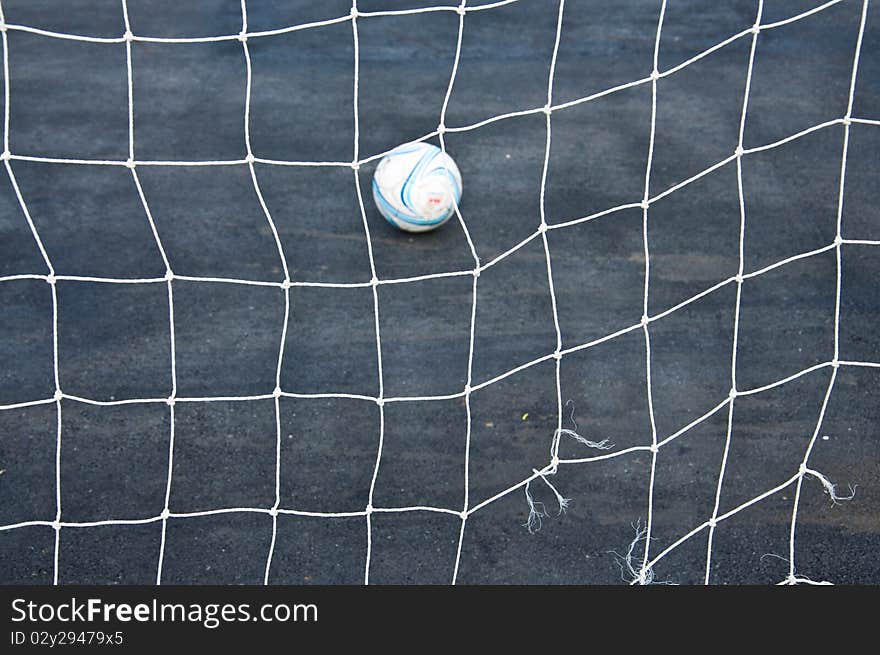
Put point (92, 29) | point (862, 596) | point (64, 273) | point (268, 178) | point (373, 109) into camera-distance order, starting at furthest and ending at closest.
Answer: point (92, 29), point (373, 109), point (268, 178), point (64, 273), point (862, 596)

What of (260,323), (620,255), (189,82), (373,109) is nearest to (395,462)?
(260,323)

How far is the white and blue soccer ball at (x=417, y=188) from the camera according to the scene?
5.24 metres

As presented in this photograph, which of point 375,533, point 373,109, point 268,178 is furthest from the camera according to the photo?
point 373,109

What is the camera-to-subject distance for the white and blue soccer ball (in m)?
5.24

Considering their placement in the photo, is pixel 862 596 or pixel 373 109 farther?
pixel 373 109

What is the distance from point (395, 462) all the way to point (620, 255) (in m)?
1.76

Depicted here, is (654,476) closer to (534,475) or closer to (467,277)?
(534,475)

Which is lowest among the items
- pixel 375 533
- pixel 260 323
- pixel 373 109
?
pixel 375 533

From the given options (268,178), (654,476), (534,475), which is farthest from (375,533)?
(268,178)

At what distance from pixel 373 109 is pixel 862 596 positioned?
424 cm

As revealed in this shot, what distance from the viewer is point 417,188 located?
5219 millimetres

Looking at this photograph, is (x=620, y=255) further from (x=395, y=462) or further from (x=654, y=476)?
(x=395, y=462)

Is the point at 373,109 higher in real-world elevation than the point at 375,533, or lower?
higher

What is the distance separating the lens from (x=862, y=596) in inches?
115
